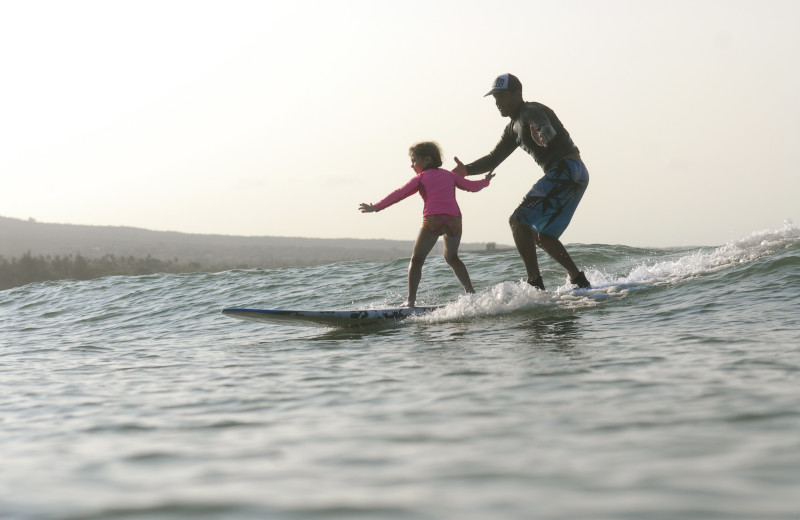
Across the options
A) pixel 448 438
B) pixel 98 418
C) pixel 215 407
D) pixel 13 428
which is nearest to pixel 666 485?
pixel 448 438

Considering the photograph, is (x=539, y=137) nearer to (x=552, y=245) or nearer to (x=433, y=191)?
(x=552, y=245)

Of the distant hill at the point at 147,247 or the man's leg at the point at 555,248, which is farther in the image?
the distant hill at the point at 147,247

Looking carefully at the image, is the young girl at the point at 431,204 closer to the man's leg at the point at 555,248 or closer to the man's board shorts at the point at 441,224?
the man's board shorts at the point at 441,224

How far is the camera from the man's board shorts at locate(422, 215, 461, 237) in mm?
8961

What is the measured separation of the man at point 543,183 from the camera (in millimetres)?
8625

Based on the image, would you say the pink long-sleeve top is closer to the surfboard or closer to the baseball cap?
the baseball cap

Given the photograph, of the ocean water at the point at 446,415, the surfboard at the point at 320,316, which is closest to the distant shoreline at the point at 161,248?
the surfboard at the point at 320,316

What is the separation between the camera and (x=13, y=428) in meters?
4.26

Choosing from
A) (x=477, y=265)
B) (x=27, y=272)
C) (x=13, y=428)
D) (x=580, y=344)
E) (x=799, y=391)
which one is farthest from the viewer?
(x=27, y=272)

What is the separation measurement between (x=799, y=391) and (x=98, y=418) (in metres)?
3.68

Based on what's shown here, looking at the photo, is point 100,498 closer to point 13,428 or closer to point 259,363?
point 13,428

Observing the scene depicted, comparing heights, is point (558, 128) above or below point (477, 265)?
above

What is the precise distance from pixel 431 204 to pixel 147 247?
2549 inches

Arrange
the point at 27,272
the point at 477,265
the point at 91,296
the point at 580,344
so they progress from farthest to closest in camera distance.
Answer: the point at 27,272
the point at 91,296
the point at 477,265
the point at 580,344
